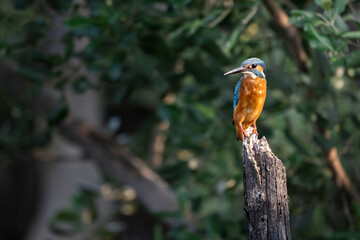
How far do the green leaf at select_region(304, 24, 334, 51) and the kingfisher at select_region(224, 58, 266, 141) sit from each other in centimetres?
20

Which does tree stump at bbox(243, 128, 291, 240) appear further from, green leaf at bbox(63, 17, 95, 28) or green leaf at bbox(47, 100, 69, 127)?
green leaf at bbox(47, 100, 69, 127)

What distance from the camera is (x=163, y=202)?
353cm

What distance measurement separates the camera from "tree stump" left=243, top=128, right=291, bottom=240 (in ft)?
4.92

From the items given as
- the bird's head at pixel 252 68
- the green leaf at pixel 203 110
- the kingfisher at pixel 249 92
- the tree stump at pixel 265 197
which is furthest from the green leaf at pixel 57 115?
the tree stump at pixel 265 197

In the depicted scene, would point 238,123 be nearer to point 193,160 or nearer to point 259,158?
point 259,158

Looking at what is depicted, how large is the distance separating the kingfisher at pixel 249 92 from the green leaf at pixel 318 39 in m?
0.20

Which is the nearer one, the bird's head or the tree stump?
the tree stump

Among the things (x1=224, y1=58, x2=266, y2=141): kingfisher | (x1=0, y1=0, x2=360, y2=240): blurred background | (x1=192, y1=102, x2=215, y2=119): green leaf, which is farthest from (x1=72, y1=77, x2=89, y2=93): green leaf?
(x1=224, y1=58, x2=266, y2=141): kingfisher

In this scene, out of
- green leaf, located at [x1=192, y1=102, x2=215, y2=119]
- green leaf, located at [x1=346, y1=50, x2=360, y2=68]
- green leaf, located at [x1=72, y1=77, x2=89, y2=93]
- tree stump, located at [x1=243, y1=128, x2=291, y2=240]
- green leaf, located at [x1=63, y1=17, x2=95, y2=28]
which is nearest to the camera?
tree stump, located at [x1=243, y1=128, x2=291, y2=240]

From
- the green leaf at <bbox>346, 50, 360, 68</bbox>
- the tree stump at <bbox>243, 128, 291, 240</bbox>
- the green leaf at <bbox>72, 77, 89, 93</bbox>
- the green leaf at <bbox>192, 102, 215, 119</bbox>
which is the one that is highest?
the green leaf at <bbox>72, 77, 89, 93</bbox>

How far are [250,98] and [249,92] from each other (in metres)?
0.02

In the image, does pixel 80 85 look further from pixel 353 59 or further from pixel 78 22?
pixel 353 59

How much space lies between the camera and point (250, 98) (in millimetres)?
1709

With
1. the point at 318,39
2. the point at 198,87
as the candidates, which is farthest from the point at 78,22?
the point at 318,39
